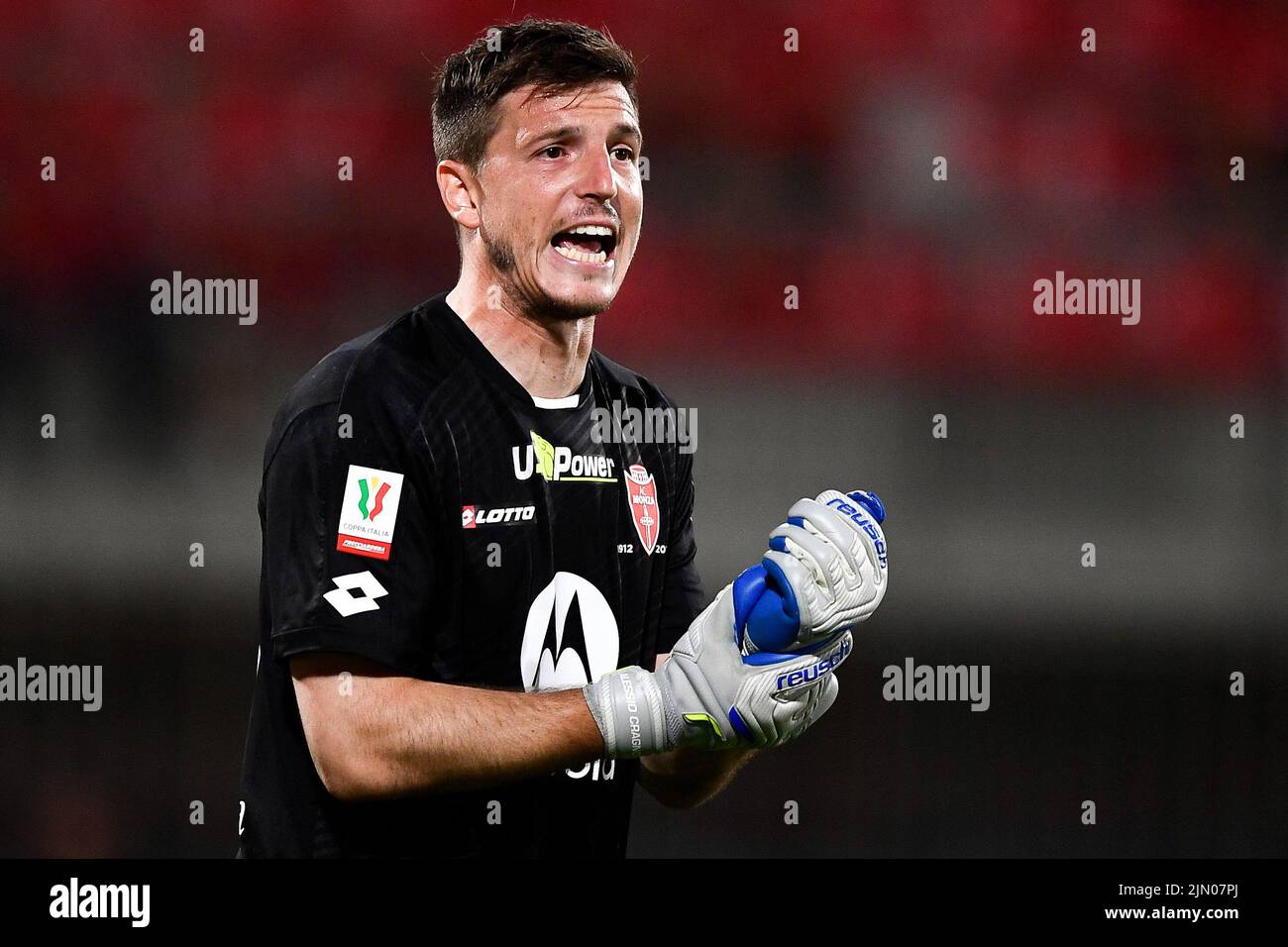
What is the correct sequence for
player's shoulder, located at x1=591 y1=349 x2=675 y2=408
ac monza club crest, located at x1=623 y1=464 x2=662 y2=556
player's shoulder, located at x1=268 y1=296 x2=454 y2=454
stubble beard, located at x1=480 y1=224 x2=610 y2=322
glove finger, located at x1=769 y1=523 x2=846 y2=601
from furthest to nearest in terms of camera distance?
player's shoulder, located at x1=591 y1=349 x2=675 y2=408, ac monza club crest, located at x1=623 y1=464 x2=662 y2=556, stubble beard, located at x1=480 y1=224 x2=610 y2=322, player's shoulder, located at x1=268 y1=296 x2=454 y2=454, glove finger, located at x1=769 y1=523 x2=846 y2=601

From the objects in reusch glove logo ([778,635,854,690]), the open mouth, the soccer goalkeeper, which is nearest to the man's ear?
the soccer goalkeeper

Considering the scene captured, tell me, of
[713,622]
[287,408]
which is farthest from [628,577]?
[287,408]

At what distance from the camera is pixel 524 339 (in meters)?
2.03

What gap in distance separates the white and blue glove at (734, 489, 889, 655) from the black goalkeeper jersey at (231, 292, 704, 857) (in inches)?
13.2

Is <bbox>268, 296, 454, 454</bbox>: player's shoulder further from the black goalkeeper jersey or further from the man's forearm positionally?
the man's forearm

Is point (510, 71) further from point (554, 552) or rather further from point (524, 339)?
point (554, 552)

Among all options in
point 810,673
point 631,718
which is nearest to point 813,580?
point 810,673

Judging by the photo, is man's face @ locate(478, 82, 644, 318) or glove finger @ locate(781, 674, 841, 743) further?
man's face @ locate(478, 82, 644, 318)

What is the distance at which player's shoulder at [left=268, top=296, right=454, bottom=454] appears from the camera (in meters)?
1.81

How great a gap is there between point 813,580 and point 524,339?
0.63m

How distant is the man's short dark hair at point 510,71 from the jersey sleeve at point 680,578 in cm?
63

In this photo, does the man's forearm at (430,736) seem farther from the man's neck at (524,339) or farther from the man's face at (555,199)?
the man's face at (555,199)

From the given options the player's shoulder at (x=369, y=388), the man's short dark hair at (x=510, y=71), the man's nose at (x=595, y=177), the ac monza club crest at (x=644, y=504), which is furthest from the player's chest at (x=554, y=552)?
the man's short dark hair at (x=510, y=71)

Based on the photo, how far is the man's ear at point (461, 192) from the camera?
6.84 feet
